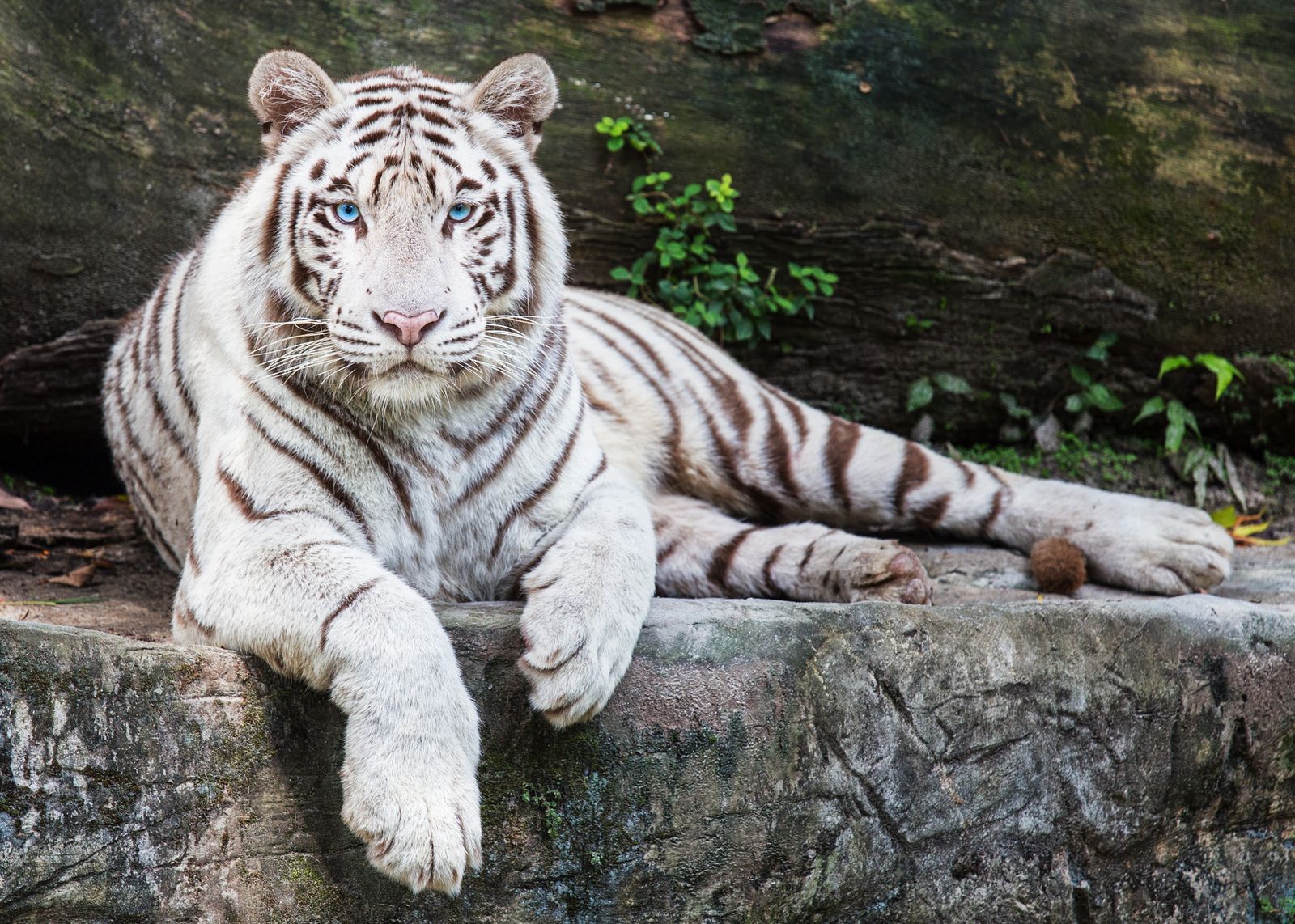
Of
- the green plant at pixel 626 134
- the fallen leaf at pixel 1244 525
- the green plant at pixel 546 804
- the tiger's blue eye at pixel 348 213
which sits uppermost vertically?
the tiger's blue eye at pixel 348 213

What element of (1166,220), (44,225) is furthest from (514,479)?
(1166,220)

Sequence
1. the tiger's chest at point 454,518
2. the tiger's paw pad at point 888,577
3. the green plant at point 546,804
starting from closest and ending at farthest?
1. the green plant at point 546,804
2. the tiger's chest at point 454,518
3. the tiger's paw pad at point 888,577

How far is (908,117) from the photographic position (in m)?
4.29

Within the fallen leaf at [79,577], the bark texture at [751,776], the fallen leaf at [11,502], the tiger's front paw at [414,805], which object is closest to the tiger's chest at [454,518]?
the bark texture at [751,776]

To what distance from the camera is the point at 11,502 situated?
389cm

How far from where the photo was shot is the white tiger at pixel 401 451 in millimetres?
1976

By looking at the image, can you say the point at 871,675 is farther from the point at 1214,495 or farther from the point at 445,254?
the point at 1214,495

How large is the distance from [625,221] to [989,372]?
1.56 meters

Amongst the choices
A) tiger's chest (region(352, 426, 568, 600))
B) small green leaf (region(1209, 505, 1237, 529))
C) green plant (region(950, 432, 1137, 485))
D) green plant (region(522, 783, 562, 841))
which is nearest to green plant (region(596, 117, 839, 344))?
green plant (region(950, 432, 1137, 485))

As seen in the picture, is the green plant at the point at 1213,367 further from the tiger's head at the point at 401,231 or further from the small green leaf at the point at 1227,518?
the tiger's head at the point at 401,231

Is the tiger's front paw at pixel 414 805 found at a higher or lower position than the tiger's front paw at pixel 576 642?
lower

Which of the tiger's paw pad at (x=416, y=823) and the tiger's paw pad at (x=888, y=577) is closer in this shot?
the tiger's paw pad at (x=416, y=823)

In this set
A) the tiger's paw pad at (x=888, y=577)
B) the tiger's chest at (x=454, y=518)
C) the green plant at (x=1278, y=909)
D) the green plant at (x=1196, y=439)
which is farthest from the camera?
the green plant at (x=1196, y=439)

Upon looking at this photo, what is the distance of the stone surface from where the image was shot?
1863mm
